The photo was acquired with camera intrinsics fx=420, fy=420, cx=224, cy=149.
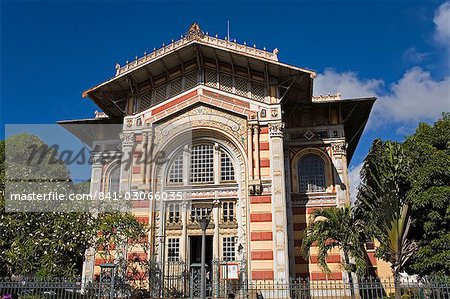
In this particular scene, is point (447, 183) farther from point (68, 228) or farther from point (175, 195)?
point (68, 228)

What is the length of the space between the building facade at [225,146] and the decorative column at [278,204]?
5 cm

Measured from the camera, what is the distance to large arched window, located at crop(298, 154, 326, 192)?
71.8 feet

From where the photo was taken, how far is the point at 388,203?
16.2 m

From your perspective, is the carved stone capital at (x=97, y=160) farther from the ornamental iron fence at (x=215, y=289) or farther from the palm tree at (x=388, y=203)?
the palm tree at (x=388, y=203)

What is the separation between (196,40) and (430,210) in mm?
13386

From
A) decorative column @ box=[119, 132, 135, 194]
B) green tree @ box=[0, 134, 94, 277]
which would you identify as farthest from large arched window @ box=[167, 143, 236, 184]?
green tree @ box=[0, 134, 94, 277]

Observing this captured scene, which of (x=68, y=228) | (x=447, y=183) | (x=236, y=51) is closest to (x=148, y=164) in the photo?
(x=68, y=228)

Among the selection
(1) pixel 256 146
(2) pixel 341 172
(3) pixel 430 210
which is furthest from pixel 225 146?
(3) pixel 430 210

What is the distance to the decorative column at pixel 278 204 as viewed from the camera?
712 inches

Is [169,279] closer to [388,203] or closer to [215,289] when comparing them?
[215,289]

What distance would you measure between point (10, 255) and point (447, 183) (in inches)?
724


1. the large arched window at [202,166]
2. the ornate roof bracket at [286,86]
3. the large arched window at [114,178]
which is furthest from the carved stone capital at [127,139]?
the ornate roof bracket at [286,86]

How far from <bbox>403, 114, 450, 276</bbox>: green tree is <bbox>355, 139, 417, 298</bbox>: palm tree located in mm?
858

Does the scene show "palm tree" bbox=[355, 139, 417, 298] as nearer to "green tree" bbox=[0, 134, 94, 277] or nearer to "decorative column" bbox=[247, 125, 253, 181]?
"decorative column" bbox=[247, 125, 253, 181]
